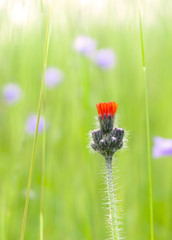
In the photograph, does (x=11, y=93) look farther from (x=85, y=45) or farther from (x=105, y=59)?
(x=105, y=59)

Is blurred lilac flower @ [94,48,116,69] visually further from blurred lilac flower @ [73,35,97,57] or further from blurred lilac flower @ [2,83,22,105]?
blurred lilac flower @ [2,83,22,105]

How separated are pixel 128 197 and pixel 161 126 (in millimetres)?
439

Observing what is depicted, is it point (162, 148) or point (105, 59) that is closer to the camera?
point (162, 148)

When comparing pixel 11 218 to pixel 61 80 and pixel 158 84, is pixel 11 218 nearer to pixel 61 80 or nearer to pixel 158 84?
pixel 61 80

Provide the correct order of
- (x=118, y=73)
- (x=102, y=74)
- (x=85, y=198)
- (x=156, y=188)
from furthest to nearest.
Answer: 1. (x=102, y=74)
2. (x=118, y=73)
3. (x=156, y=188)
4. (x=85, y=198)

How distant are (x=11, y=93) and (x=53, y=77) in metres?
0.34

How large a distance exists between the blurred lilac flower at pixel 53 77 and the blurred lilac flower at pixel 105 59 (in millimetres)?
224

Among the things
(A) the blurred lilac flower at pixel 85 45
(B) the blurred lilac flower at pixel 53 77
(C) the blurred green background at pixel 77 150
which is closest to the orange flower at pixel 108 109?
(C) the blurred green background at pixel 77 150

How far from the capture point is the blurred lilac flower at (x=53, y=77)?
2.26 metres

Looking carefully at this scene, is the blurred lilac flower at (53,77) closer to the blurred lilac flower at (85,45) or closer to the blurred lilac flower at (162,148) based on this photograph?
the blurred lilac flower at (85,45)

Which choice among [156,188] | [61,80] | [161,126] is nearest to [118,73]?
[61,80]

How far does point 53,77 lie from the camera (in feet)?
7.59

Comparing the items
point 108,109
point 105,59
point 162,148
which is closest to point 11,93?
point 105,59

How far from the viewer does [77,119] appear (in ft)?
5.70
